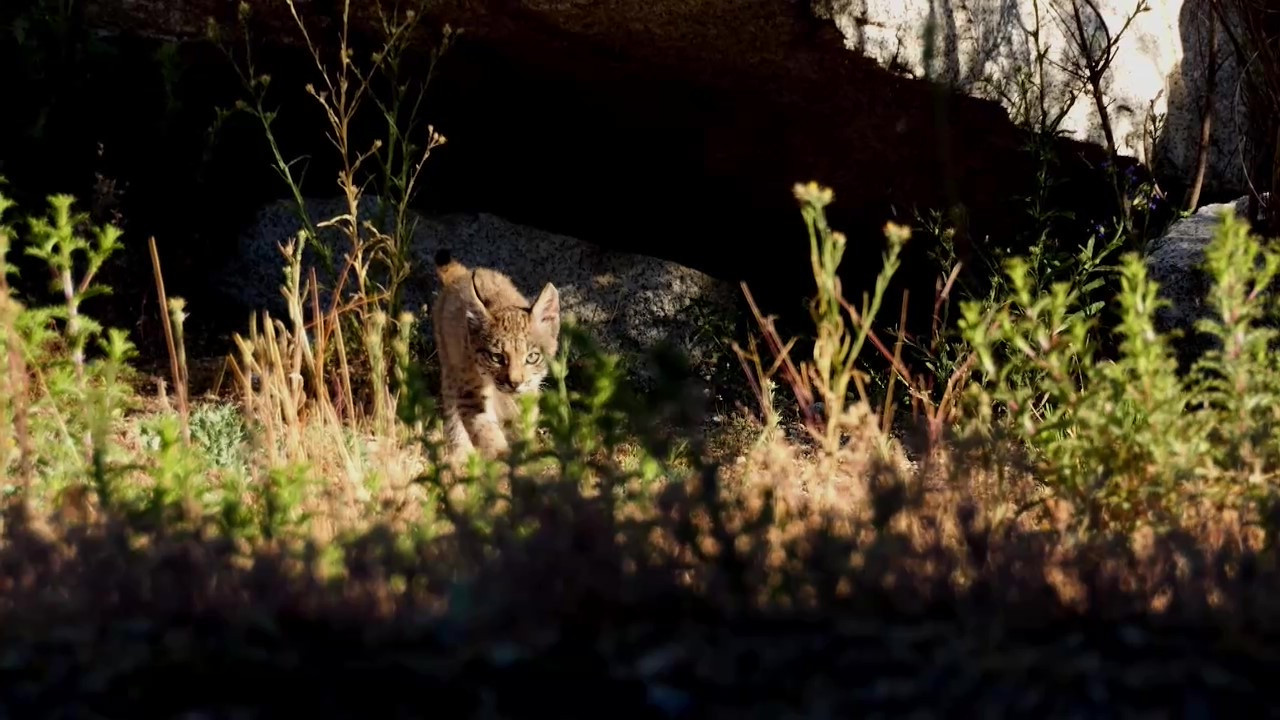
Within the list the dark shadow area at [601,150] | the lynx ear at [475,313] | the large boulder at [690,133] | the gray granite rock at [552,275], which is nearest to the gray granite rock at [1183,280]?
the dark shadow area at [601,150]

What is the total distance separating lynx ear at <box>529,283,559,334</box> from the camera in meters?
5.70

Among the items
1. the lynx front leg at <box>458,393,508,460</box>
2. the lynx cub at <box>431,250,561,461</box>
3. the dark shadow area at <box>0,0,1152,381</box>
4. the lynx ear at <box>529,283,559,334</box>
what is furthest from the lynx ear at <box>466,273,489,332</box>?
the dark shadow area at <box>0,0,1152,381</box>

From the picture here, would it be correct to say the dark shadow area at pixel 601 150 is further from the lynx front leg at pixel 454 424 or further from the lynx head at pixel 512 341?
the lynx front leg at pixel 454 424

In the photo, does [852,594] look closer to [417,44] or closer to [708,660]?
[708,660]

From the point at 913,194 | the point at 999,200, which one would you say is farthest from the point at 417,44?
the point at 999,200

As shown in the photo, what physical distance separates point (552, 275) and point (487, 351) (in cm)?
175

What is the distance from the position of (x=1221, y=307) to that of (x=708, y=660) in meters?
1.45

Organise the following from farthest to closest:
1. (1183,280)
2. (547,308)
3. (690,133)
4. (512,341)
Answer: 1. (690,133)
2. (1183,280)
3. (547,308)
4. (512,341)

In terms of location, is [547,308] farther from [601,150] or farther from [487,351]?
[601,150]

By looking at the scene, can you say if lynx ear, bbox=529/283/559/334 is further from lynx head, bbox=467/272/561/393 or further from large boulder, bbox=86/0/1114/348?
large boulder, bbox=86/0/1114/348

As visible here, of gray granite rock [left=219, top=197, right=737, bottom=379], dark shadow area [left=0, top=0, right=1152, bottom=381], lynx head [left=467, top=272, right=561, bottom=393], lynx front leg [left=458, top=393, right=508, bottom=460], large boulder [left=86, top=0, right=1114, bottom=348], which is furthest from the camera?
gray granite rock [left=219, top=197, right=737, bottom=379]

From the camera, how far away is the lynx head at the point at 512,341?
5598mm

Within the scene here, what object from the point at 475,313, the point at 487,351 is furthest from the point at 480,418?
the point at 475,313

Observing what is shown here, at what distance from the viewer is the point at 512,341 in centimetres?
559
